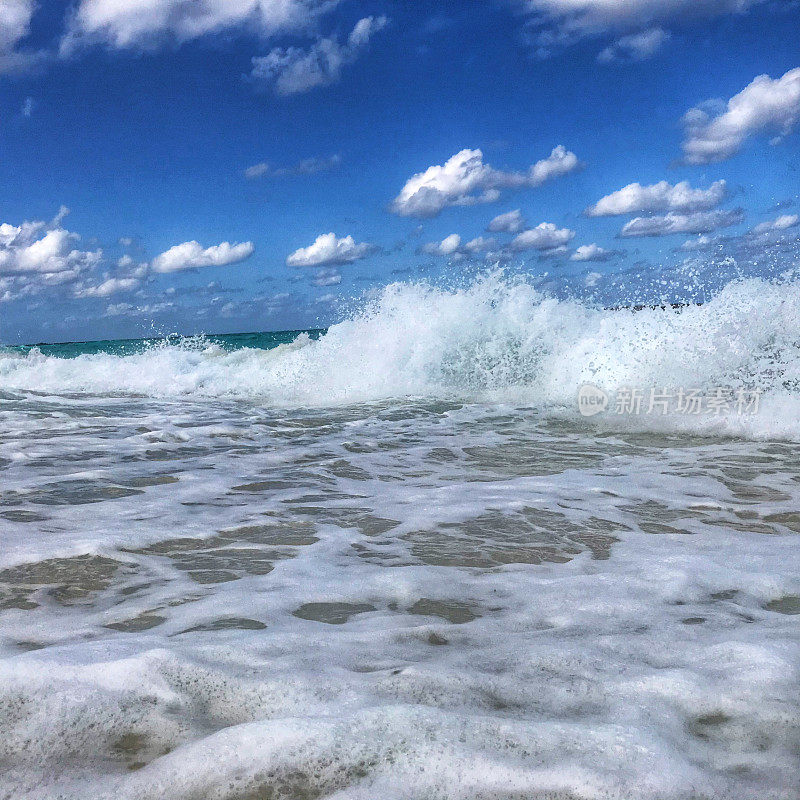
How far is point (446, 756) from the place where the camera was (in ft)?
4.45

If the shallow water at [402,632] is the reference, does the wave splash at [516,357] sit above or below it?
above

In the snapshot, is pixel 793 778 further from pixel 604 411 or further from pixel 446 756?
pixel 604 411

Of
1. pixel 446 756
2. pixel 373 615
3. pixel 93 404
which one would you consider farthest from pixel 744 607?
pixel 93 404

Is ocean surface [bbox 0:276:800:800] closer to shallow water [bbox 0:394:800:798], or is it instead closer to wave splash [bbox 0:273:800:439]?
shallow water [bbox 0:394:800:798]

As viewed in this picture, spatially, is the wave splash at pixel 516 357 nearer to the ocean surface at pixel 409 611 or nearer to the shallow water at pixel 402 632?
the ocean surface at pixel 409 611

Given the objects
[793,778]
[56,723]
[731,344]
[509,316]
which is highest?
[509,316]

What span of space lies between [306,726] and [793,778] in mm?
894

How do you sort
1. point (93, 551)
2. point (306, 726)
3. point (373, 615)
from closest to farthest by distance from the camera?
1. point (306, 726)
2. point (373, 615)
3. point (93, 551)

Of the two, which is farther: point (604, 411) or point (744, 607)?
point (604, 411)

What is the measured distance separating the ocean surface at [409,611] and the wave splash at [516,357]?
0.78 m

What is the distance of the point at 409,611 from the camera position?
2162 millimetres

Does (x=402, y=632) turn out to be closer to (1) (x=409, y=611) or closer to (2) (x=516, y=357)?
(1) (x=409, y=611)

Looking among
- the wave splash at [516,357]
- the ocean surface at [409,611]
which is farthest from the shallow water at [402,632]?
the wave splash at [516,357]

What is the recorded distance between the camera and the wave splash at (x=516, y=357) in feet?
22.1
